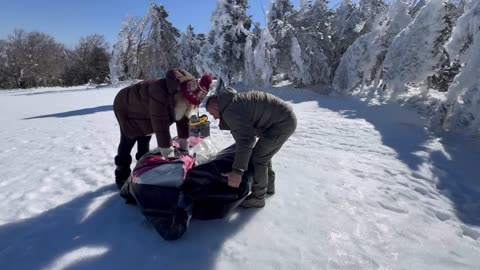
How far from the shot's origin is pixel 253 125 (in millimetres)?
2998

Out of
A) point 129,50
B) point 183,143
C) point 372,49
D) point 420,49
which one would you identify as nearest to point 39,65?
point 129,50

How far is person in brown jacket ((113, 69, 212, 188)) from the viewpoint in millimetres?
2955

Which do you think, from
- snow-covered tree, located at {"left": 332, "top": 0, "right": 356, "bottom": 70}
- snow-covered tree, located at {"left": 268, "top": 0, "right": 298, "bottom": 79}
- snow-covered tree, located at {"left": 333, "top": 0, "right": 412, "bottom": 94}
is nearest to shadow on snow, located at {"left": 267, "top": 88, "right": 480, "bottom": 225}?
snow-covered tree, located at {"left": 333, "top": 0, "right": 412, "bottom": 94}

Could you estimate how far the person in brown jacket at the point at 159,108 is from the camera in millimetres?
2955

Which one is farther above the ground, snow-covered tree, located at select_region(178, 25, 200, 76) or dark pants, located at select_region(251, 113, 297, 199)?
snow-covered tree, located at select_region(178, 25, 200, 76)

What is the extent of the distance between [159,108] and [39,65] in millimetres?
45649

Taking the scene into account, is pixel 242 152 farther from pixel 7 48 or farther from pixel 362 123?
pixel 7 48

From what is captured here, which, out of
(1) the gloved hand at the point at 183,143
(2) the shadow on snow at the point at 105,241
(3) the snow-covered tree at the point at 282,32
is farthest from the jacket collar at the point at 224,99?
(3) the snow-covered tree at the point at 282,32

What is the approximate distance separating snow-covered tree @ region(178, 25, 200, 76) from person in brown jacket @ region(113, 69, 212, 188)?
25843 millimetres

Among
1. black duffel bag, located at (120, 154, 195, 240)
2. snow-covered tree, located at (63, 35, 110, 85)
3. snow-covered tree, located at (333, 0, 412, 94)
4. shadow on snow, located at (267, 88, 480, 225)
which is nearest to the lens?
black duffel bag, located at (120, 154, 195, 240)

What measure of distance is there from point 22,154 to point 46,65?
4317cm

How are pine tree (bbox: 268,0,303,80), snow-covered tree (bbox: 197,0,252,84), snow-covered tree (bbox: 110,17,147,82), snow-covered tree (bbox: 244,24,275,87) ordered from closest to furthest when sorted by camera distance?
snow-covered tree (bbox: 244,24,275,87) < snow-covered tree (bbox: 197,0,252,84) < pine tree (bbox: 268,0,303,80) < snow-covered tree (bbox: 110,17,147,82)

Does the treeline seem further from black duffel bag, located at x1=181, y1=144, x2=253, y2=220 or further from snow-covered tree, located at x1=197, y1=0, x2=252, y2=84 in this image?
black duffel bag, located at x1=181, y1=144, x2=253, y2=220

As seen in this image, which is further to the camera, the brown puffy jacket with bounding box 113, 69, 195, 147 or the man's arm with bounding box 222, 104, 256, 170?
the brown puffy jacket with bounding box 113, 69, 195, 147
